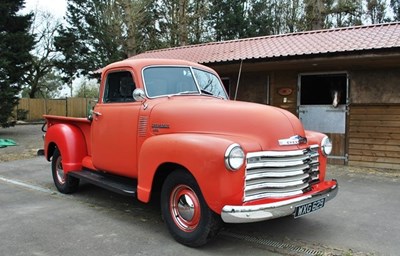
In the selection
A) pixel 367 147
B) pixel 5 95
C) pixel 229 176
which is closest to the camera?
pixel 229 176

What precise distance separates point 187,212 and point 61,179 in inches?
139

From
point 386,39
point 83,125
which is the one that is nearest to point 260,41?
point 386,39

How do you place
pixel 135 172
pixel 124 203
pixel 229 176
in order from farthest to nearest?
pixel 124 203 → pixel 135 172 → pixel 229 176

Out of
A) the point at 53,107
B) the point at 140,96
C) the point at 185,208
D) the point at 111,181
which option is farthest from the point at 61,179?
the point at 53,107

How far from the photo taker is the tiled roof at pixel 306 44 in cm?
898

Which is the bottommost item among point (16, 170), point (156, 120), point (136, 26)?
point (16, 170)

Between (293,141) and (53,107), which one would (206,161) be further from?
(53,107)

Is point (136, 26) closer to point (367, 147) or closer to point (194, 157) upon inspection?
point (367, 147)

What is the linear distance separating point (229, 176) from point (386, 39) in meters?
7.02

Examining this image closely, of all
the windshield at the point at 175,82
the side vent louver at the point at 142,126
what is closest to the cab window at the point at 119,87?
the windshield at the point at 175,82

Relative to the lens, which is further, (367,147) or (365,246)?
(367,147)

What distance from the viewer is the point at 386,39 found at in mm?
8953

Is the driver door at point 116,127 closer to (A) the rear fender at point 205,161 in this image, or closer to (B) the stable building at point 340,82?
(A) the rear fender at point 205,161

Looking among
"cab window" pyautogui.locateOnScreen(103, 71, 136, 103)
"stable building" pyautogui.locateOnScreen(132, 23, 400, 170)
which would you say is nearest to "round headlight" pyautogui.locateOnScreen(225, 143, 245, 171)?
"cab window" pyautogui.locateOnScreen(103, 71, 136, 103)
